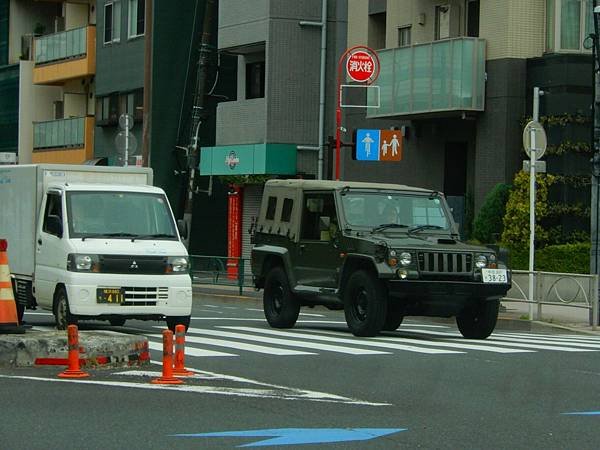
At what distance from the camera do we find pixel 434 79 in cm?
3538

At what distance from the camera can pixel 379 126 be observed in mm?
39312

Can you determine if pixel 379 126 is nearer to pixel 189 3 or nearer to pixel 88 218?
pixel 189 3

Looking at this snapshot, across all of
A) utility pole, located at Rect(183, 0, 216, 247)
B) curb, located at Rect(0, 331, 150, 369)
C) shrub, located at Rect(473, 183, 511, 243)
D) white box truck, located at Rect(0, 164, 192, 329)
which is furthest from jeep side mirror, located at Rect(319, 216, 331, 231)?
utility pole, located at Rect(183, 0, 216, 247)

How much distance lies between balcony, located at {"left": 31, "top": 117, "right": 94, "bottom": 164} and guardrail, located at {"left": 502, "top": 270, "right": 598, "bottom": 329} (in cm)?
3284

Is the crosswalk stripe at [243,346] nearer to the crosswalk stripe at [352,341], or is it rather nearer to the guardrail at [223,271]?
the crosswalk stripe at [352,341]

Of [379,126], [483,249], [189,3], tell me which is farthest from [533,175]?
[189,3]

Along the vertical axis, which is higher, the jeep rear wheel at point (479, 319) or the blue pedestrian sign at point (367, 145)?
the blue pedestrian sign at point (367, 145)

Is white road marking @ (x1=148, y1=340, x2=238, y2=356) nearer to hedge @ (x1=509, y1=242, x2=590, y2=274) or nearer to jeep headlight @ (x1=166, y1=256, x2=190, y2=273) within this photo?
jeep headlight @ (x1=166, y1=256, x2=190, y2=273)

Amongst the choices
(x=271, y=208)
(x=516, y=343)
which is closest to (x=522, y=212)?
(x=271, y=208)

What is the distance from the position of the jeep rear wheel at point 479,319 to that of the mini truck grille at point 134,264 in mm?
4448

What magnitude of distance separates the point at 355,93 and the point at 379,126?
1903 mm

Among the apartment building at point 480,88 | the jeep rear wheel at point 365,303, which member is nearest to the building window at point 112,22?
the apartment building at point 480,88

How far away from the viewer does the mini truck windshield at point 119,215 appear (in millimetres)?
19891

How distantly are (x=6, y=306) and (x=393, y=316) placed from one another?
7.01 m
